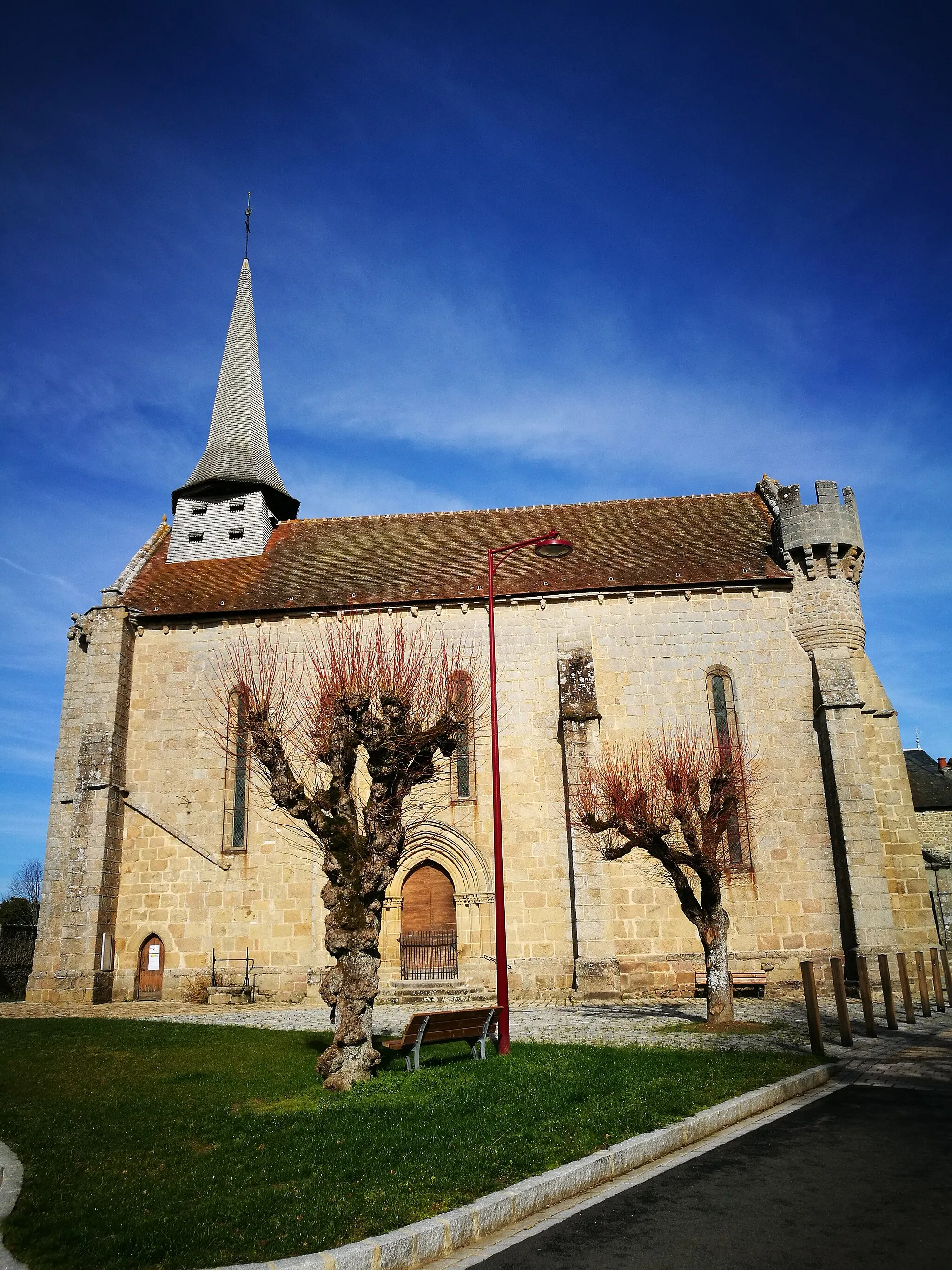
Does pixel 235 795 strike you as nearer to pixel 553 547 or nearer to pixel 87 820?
pixel 87 820

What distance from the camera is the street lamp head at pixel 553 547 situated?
1322 centimetres

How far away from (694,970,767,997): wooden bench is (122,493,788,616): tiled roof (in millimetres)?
9296

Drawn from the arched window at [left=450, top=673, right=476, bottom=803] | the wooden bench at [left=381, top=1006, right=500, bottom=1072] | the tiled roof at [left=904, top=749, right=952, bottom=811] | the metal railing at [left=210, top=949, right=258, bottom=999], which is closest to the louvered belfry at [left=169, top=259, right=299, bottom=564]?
the arched window at [left=450, top=673, right=476, bottom=803]

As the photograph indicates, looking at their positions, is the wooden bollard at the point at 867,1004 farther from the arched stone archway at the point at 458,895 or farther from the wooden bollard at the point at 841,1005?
the arched stone archway at the point at 458,895

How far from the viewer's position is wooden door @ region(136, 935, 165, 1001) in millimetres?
20781

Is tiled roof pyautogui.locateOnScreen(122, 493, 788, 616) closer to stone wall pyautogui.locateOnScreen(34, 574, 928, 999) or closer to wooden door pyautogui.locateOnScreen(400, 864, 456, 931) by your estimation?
stone wall pyautogui.locateOnScreen(34, 574, 928, 999)

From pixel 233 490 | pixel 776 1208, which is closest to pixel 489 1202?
pixel 776 1208

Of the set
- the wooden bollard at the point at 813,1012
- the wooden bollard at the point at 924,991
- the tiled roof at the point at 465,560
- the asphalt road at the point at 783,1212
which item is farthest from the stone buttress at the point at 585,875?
the asphalt road at the point at 783,1212

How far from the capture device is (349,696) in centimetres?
1166

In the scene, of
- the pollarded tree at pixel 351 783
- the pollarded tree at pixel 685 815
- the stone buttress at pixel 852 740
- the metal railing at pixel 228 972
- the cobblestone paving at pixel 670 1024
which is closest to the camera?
the pollarded tree at pixel 351 783

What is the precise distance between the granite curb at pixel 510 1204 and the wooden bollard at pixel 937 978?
35.0 ft

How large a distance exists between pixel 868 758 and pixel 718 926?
7.77 metres

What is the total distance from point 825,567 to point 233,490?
17680 mm

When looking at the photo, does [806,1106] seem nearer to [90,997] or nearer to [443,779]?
[443,779]
